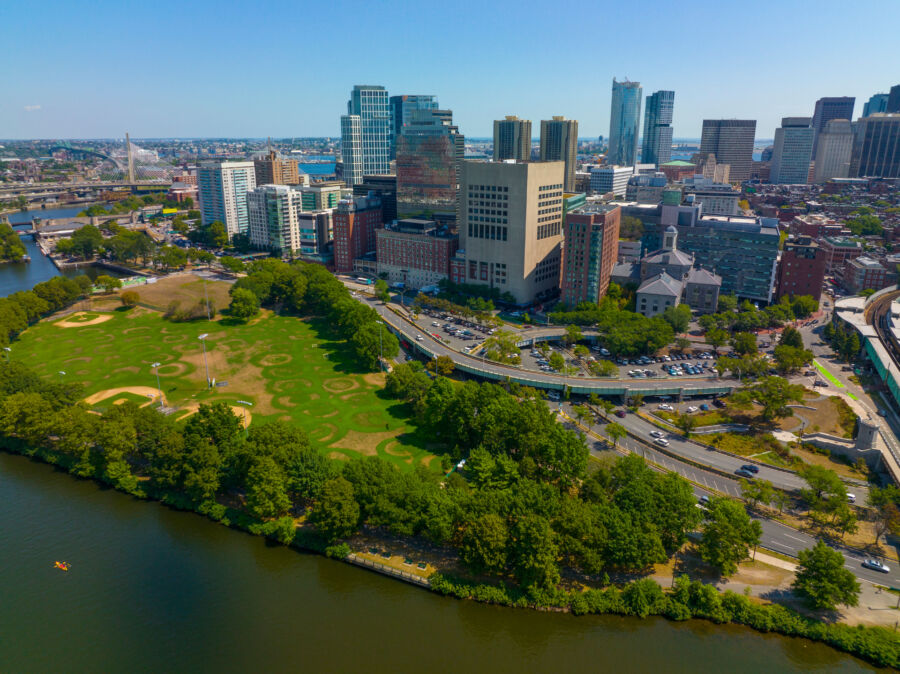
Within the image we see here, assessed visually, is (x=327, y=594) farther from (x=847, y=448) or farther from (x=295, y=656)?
(x=847, y=448)

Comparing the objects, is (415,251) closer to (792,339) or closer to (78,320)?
(78,320)

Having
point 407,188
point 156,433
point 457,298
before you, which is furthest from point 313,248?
point 156,433

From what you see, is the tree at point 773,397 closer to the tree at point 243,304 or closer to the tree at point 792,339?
the tree at point 792,339

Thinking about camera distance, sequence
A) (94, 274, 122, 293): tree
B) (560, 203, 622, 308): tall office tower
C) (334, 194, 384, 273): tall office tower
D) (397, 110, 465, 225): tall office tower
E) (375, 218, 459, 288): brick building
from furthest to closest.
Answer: (334, 194, 384, 273): tall office tower < (397, 110, 465, 225): tall office tower < (375, 218, 459, 288): brick building < (94, 274, 122, 293): tree < (560, 203, 622, 308): tall office tower

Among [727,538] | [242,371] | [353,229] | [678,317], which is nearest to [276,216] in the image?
[353,229]

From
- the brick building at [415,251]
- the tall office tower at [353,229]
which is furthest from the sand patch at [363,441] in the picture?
the tall office tower at [353,229]

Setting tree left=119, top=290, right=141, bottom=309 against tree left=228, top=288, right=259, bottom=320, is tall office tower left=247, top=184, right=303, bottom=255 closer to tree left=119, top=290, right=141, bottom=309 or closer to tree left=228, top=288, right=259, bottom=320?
tree left=119, top=290, right=141, bottom=309

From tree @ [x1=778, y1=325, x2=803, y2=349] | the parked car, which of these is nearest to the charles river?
the parked car
